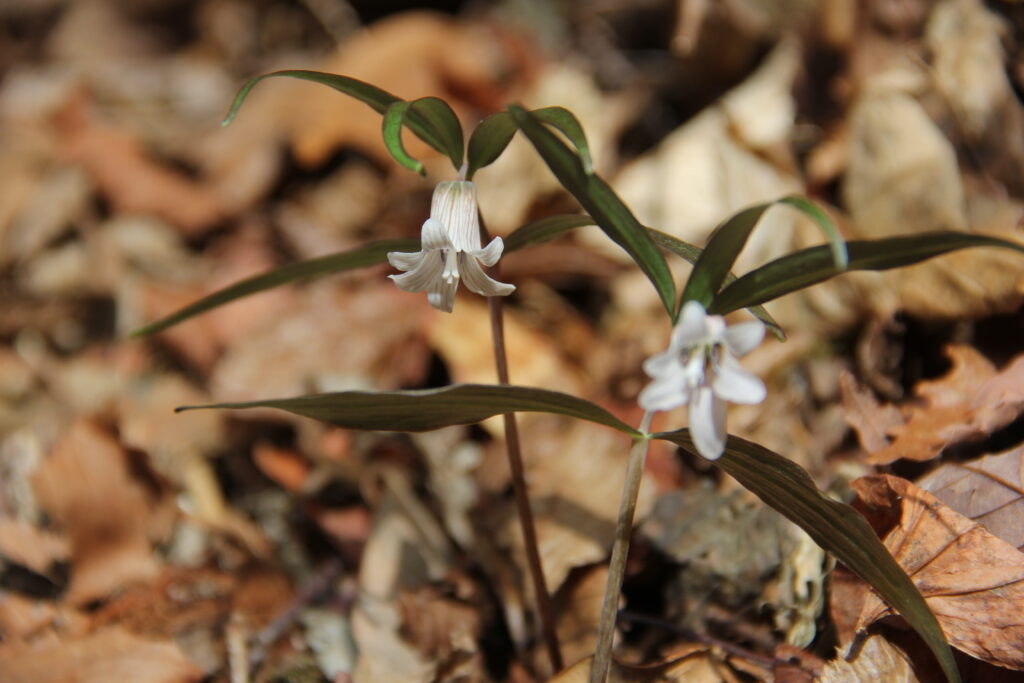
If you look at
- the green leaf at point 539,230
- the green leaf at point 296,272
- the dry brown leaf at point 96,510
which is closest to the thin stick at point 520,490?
the green leaf at point 539,230

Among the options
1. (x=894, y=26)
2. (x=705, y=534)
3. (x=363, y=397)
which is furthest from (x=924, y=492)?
(x=894, y=26)

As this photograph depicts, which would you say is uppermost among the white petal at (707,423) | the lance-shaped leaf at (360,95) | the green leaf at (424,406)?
the lance-shaped leaf at (360,95)

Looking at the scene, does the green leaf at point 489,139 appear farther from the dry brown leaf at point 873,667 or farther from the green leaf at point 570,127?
the dry brown leaf at point 873,667

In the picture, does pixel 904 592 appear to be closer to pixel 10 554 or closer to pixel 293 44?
pixel 10 554

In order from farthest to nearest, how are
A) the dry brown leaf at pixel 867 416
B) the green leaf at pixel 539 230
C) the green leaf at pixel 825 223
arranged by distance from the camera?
the dry brown leaf at pixel 867 416, the green leaf at pixel 539 230, the green leaf at pixel 825 223

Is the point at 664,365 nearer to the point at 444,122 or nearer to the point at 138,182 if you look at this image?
the point at 444,122

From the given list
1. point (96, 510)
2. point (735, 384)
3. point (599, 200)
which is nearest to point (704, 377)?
point (735, 384)
